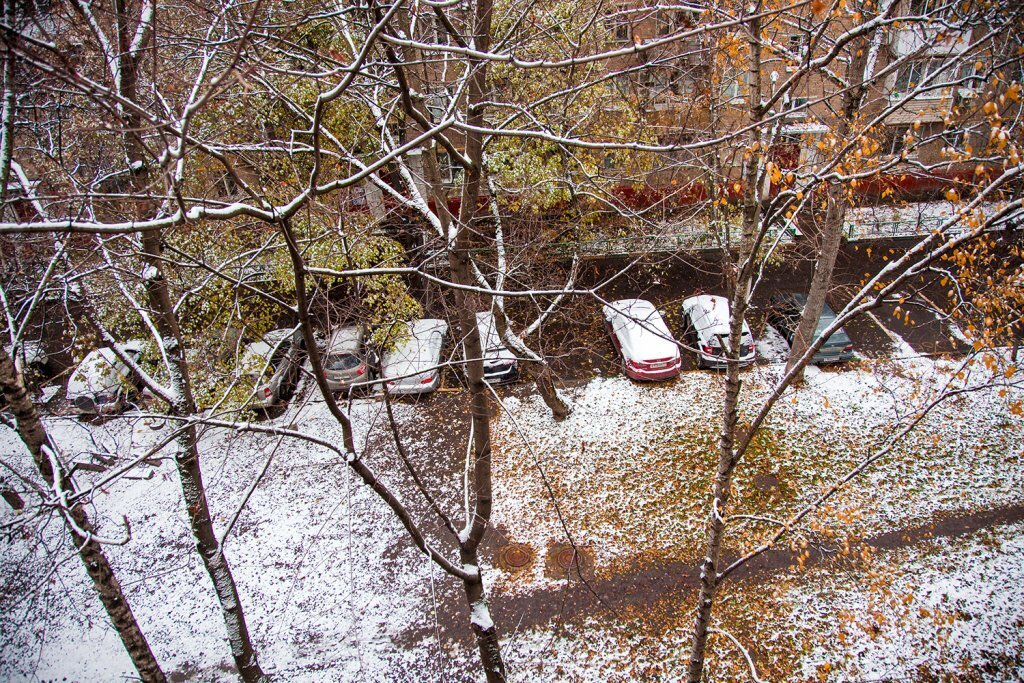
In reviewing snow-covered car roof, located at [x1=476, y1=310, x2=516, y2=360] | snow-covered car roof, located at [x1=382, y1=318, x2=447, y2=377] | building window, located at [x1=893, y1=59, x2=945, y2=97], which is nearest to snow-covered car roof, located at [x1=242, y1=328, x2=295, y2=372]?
snow-covered car roof, located at [x1=382, y1=318, x2=447, y2=377]

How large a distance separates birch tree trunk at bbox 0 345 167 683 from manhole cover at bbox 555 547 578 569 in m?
6.21

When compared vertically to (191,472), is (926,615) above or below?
below

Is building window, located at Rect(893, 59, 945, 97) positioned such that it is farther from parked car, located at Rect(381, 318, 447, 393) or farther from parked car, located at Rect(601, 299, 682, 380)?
parked car, located at Rect(381, 318, 447, 393)

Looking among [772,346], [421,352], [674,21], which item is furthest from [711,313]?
[421,352]

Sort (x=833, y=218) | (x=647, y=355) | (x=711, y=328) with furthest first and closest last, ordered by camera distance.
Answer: (x=711, y=328)
(x=647, y=355)
(x=833, y=218)

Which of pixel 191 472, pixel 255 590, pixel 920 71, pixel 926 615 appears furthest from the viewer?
pixel 920 71

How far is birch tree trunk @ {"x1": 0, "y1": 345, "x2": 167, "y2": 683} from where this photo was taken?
597cm

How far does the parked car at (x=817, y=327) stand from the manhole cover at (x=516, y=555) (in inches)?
295

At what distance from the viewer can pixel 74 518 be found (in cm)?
631

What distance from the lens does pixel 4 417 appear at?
6277mm

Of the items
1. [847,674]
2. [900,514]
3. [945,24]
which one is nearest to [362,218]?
[945,24]

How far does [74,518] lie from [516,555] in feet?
21.5

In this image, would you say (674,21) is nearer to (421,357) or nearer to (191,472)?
(421,357)

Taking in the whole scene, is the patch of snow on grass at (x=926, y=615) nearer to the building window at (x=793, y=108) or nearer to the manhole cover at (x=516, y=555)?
the manhole cover at (x=516, y=555)
